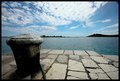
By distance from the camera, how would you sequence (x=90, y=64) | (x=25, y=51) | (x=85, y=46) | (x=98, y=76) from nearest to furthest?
(x=25, y=51) < (x=98, y=76) < (x=90, y=64) < (x=85, y=46)

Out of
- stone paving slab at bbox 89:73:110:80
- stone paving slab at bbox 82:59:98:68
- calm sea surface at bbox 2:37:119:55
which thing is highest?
stone paving slab at bbox 89:73:110:80

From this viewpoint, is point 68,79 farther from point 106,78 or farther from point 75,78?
point 106,78

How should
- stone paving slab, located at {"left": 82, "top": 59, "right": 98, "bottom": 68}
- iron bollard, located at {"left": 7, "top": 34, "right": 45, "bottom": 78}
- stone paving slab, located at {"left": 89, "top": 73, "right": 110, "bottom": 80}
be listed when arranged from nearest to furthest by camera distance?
iron bollard, located at {"left": 7, "top": 34, "right": 45, "bottom": 78}
stone paving slab, located at {"left": 89, "top": 73, "right": 110, "bottom": 80}
stone paving slab, located at {"left": 82, "top": 59, "right": 98, "bottom": 68}

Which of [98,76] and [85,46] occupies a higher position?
[98,76]

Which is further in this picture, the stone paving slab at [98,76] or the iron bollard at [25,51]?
the stone paving slab at [98,76]

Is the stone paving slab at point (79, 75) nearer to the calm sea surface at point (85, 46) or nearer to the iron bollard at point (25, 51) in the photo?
the iron bollard at point (25, 51)

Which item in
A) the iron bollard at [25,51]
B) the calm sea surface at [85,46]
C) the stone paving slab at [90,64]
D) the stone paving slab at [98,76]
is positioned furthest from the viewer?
the calm sea surface at [85,46]

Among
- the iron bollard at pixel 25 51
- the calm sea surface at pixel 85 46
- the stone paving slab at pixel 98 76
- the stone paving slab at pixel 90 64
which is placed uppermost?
the iron bollard at pixel 25 51

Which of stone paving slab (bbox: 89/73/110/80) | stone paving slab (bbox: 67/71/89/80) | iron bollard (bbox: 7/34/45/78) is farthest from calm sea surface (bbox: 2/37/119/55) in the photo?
iron bollard (bbox: 7/34/45/78)

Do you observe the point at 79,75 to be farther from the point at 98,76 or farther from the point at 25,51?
the point at 25,51

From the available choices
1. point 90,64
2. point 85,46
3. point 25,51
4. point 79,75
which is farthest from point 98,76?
point 85,46

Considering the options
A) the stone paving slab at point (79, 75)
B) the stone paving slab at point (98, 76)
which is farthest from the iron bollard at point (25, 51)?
the stone paving slab at point (98, 76)

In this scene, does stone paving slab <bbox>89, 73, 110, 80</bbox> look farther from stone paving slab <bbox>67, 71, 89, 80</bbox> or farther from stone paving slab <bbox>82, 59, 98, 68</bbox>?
stone paving slab <bbox>82, 59, 98, 68</bbox>

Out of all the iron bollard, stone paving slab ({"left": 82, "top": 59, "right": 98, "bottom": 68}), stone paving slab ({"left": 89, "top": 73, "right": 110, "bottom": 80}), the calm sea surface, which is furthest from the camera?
the calm sea surface
